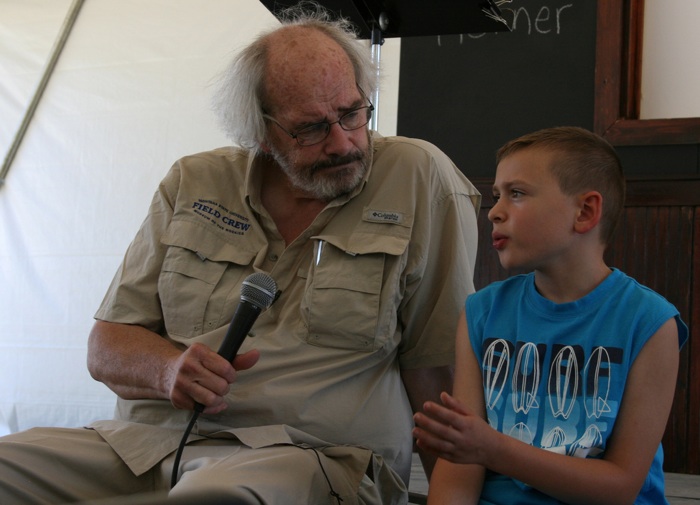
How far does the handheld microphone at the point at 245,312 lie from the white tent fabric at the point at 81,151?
7.68ft

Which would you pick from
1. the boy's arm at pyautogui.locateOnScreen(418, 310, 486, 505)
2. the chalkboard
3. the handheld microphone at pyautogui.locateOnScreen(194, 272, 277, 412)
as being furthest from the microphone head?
the chalkboard

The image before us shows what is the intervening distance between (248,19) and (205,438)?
96.3 inches

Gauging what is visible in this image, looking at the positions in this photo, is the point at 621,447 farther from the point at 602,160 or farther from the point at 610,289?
the point at 602,160

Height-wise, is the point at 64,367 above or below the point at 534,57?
below

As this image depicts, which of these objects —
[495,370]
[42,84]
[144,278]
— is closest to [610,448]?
[495,370]

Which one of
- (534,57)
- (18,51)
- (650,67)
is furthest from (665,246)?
(18,51)

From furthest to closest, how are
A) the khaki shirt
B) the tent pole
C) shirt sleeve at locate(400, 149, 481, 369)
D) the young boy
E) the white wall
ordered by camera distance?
the tent pole → the white wall → shirt sleeve at locate(400, 149, 481, 369) → the khaki shirt → the young boy

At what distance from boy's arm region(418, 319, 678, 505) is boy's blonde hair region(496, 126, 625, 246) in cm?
23

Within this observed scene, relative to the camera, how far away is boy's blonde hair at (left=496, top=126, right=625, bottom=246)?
1322 mm

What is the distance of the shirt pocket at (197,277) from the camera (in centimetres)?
164

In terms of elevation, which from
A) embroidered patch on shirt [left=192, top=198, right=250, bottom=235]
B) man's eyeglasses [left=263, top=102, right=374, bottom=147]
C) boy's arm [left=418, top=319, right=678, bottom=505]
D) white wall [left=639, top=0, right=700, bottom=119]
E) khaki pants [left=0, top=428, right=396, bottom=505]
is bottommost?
khaki pants [left=0, top=428, right=396, bottom=505]

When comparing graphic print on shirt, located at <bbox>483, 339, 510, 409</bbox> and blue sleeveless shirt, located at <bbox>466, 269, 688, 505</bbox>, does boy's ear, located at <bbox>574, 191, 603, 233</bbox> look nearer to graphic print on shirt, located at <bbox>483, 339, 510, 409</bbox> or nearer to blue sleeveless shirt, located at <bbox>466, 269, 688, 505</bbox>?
blue sleeveless shirt, located at <bbox>466, 269, 688, 505</bbox>

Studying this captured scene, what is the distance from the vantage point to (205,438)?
4.96 feet

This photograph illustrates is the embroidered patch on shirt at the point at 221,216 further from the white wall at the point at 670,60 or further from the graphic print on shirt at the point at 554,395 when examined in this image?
the white wall at the point at 670,60
